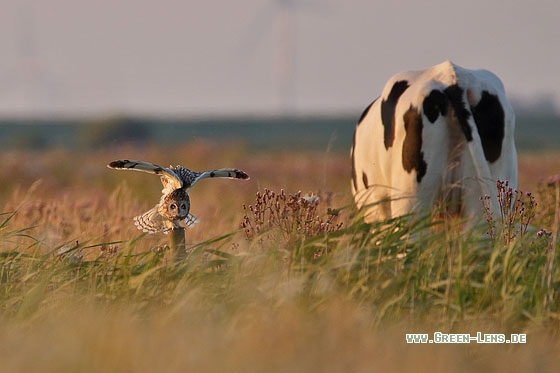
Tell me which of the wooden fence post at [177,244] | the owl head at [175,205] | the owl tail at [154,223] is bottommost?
the wooden fence post at [177,244]

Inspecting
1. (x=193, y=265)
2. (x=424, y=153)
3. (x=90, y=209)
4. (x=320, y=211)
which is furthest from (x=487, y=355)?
Result: (x=90, y=209)

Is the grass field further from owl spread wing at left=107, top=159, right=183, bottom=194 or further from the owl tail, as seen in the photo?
owl spread wing at left=107, top=159, right=183, bottom=194

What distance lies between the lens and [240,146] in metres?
27.6

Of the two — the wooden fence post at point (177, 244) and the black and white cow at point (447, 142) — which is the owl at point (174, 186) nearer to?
the wooden fence post at point (177, 244)

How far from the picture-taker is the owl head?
621 cm

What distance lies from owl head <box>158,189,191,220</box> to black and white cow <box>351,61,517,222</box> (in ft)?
3.91

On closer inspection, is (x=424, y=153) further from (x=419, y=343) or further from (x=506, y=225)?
(x=419, y=343)

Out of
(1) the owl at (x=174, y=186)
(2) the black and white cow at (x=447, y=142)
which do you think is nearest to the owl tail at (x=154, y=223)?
(1) the owl at (x=174, y=186)

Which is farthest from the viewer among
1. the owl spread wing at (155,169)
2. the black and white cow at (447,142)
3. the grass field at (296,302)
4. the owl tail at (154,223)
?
the black and white cow at (447,142)

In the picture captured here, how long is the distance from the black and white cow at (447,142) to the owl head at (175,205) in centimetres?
119

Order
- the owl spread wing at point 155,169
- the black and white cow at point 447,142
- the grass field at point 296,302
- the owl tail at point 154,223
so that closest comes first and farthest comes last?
the grass field at point 296,302 < the owl spread wing at point 155,169 < the owl tail at point 154,223 < the black and white cow at point 447,142

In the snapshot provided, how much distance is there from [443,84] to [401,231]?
1.22 metres

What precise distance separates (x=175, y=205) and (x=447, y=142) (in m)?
1.82

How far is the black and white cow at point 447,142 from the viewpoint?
684 centimetres
